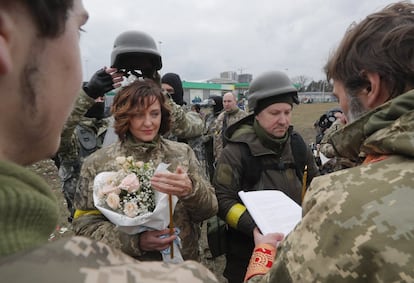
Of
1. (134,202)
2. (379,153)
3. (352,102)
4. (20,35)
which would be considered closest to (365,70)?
A: (352,102)

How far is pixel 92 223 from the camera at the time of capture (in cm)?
215

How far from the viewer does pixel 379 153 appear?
3.69 feet

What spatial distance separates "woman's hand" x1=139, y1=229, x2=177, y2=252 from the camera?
2.05m

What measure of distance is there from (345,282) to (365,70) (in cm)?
86

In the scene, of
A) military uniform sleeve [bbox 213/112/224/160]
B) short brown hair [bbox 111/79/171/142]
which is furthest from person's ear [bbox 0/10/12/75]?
military uniform sleeve [bbox 213/112/224/160]

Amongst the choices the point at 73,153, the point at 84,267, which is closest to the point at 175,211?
the point at 84,267

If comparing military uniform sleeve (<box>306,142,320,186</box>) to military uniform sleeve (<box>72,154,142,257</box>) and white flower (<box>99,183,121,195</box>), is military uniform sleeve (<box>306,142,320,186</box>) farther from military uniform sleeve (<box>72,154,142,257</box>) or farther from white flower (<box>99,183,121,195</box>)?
white flower (<box>99,183,121,195</box>)

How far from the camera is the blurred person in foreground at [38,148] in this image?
0.49 meters

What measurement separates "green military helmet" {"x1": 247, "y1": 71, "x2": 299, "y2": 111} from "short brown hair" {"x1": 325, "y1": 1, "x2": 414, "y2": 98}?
139cm

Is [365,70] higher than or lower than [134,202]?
higher

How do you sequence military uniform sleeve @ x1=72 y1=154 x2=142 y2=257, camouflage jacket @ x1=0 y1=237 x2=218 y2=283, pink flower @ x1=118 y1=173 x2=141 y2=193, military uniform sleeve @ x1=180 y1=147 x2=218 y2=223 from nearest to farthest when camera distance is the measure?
camouflage jacket @ x1=0 y1=237 x2=218 y2=283 < pink flower @ x1=118 y1=173 x2=141 y2=193 < military uniform sleeve @ x1=72 y1=154 x2=142 y2=257 < military uniform sleeve @ x1=180 y1=147 x2=218 y2=223

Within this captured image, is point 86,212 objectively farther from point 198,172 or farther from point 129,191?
point 198,172

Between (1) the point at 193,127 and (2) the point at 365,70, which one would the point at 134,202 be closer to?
(2) the point at 365,70

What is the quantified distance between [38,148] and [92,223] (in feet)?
5.33
